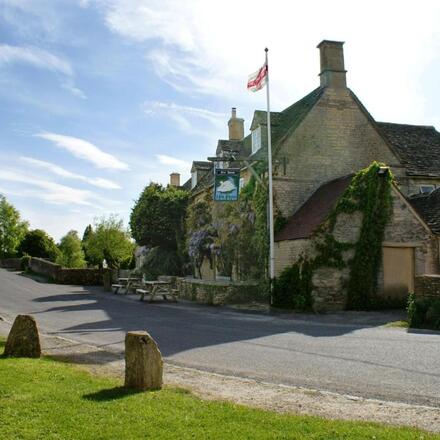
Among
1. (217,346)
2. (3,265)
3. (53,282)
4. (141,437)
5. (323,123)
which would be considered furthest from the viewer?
(3,265)

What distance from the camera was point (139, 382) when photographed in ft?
22.8

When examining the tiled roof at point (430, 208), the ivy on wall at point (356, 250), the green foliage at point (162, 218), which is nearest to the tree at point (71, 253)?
the green foliage at point (162, 218)

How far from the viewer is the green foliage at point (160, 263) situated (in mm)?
32969

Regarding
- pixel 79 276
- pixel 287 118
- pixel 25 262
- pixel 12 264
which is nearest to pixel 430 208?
pixel 287 118

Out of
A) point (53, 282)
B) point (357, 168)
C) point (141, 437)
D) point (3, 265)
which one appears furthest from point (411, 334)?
point (3, 265)

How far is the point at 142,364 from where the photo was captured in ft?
22.9

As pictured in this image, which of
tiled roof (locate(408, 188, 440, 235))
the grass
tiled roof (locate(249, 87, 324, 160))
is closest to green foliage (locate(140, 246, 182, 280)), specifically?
tiled roof (locate(249, 87, 324, 160))

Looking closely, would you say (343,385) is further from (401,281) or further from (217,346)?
(401,281)

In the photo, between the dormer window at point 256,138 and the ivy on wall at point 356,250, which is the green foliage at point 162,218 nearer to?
the dormer window at point 256,138

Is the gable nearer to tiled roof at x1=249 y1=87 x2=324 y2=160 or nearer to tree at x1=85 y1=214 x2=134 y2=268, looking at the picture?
tiled roof at x1=249 y1=87 x2=324 y2=160

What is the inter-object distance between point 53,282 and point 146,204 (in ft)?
34.9

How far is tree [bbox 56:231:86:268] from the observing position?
56781 mm

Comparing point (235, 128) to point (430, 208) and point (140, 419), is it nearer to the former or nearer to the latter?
point (430, 208)

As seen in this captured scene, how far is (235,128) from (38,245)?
131ft
